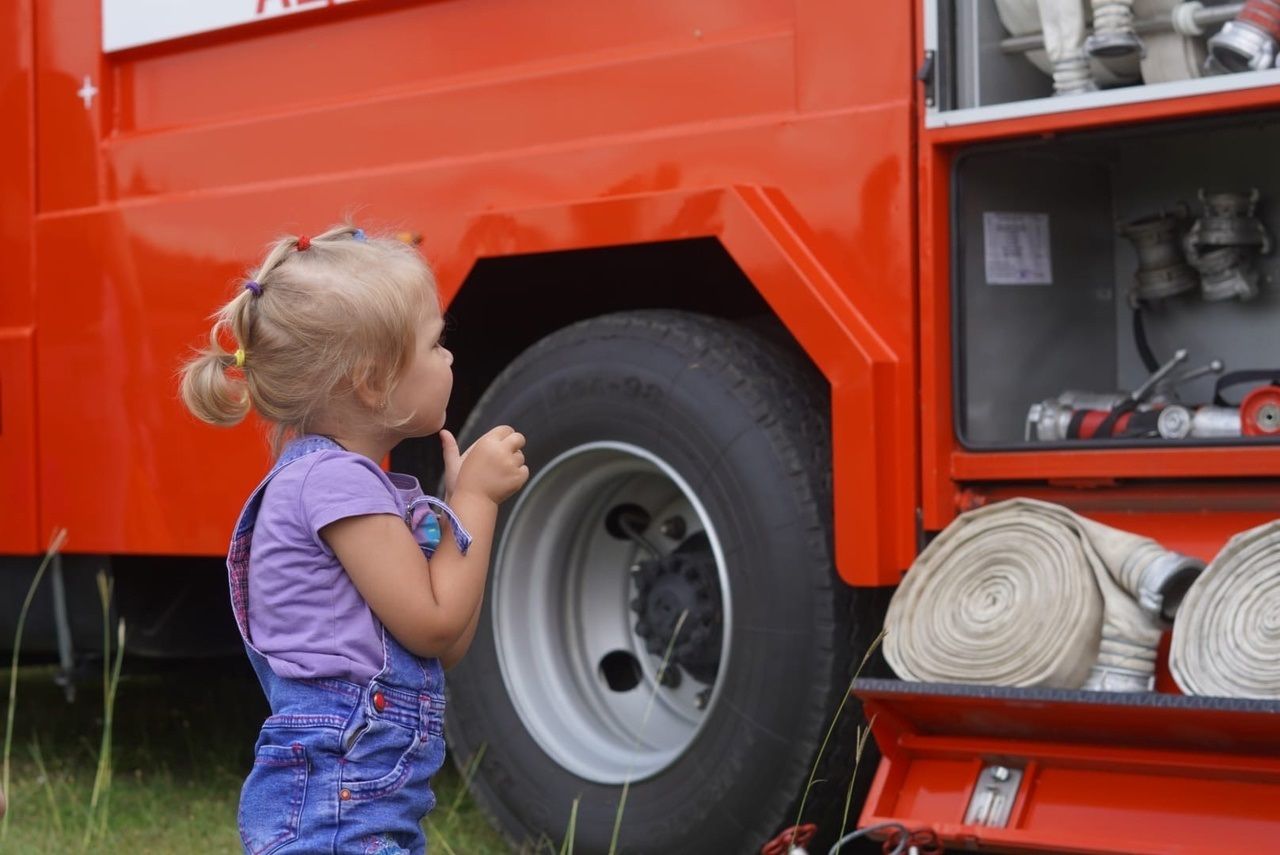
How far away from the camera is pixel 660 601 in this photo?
11.7ft

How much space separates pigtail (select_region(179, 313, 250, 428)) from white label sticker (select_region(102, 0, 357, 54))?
2.00m

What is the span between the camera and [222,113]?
4.25m

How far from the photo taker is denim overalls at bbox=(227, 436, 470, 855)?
6.67 feet

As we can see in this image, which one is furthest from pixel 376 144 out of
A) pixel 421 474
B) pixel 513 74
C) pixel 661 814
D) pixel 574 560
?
pixel 661 814

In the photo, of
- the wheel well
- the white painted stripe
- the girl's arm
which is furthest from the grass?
the white painted stripe

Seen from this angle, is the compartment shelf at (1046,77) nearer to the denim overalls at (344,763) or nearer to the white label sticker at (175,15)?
the denim overalls at (344,763)

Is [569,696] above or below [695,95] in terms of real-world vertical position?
below

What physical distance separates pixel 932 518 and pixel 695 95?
922mm

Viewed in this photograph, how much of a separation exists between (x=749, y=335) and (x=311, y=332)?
150cm

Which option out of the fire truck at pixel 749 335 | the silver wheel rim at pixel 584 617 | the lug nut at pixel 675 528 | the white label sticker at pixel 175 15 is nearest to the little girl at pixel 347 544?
the fire truck at pixel 749 335

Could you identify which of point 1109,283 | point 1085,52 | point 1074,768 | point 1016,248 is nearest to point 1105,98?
point 1085,52

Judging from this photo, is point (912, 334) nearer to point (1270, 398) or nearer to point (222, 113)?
point (1270, 398)

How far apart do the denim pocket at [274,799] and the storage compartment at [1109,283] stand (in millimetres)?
1439

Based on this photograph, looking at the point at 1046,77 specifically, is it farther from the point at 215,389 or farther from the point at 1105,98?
the point at 215,389
